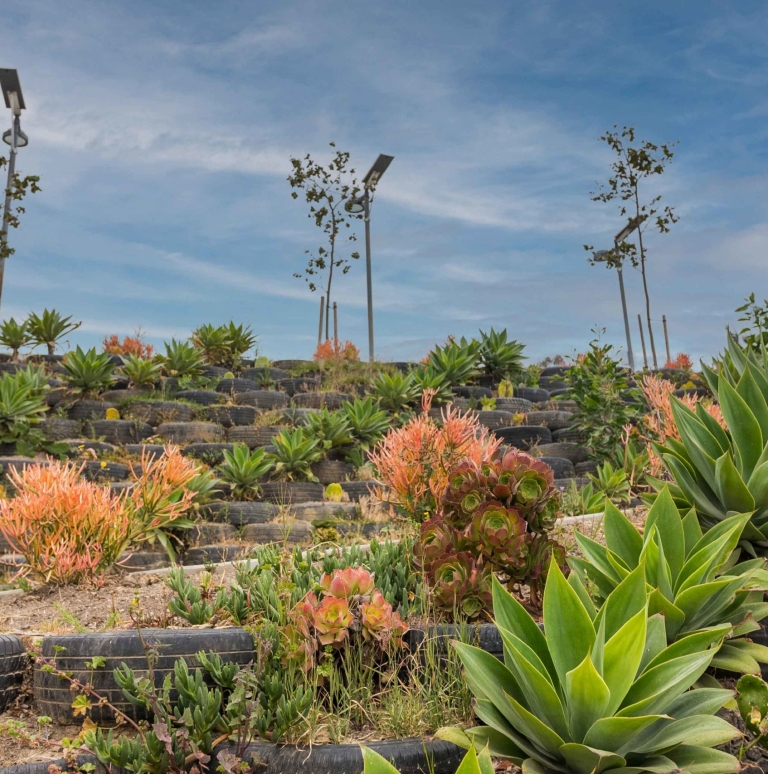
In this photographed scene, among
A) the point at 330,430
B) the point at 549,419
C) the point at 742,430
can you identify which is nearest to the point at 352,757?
the point at 742,430

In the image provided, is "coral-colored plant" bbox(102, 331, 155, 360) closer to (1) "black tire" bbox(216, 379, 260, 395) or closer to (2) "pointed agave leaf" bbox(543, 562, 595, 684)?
(1) "black tire" bbox(216, 379, 260, 395)

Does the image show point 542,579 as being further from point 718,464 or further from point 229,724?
point 229,724

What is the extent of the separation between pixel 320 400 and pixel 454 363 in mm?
2838

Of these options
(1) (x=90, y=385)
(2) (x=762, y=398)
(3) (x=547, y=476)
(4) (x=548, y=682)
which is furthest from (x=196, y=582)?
(1) (x=90, y=385)

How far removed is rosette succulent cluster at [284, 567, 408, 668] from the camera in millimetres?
3826

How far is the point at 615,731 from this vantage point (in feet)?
9.04

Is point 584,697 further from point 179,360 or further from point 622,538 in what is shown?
point 179,360

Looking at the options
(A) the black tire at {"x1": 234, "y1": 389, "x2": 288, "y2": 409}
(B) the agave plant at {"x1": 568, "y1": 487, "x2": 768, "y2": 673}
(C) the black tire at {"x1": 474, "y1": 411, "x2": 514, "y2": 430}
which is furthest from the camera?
(A) the black tire at {"x1": 234, "y1": 389, "x2": 288, "y2": 409}

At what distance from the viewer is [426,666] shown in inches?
152

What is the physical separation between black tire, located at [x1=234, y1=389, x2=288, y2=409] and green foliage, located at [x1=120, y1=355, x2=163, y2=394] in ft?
5.98

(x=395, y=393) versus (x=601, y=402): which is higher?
(x=395, y=393)

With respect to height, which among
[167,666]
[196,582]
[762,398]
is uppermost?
[762,398]

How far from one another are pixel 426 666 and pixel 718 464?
80.3 inches

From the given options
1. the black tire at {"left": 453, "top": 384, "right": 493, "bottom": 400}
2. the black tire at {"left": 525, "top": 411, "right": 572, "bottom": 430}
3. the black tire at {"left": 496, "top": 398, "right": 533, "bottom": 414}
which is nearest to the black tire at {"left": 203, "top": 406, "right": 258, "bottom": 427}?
the black tire at {"left": 453, "top": 384, "right": 493, "bottom": 400}
